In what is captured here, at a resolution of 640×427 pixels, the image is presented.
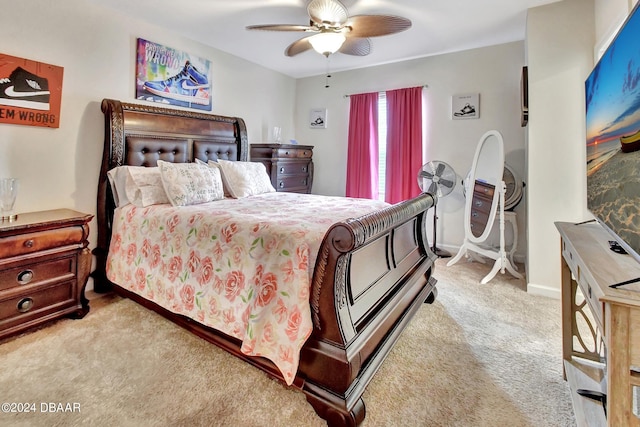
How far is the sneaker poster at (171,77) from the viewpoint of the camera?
3.00 metres

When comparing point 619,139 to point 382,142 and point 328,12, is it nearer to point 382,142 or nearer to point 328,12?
point 328,12

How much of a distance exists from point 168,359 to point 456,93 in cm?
403

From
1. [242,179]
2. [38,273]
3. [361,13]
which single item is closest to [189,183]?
[242,179]

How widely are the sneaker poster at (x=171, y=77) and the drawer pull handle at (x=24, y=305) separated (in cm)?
198

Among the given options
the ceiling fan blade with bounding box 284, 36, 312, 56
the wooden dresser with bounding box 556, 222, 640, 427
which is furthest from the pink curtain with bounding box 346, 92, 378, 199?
the wooden dresser with bounding box 556, 222, 640, 427

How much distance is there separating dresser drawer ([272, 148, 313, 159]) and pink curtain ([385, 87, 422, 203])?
3.96 feet

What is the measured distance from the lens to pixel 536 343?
78.0 inches

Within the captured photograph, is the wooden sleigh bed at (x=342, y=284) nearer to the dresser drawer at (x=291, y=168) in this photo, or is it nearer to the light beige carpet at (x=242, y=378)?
the light beige carpet at (x=242, y=378)

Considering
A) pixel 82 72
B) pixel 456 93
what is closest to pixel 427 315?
pixel 456 93

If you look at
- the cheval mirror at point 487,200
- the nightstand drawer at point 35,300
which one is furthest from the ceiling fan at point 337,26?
the nightstand drawer at point 35,300

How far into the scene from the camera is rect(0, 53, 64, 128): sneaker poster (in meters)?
2.19

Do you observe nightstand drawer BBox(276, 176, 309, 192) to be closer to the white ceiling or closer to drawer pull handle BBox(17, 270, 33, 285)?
the white ceiling

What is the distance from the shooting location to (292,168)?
4.36m

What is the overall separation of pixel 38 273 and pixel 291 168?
9.60 ft
